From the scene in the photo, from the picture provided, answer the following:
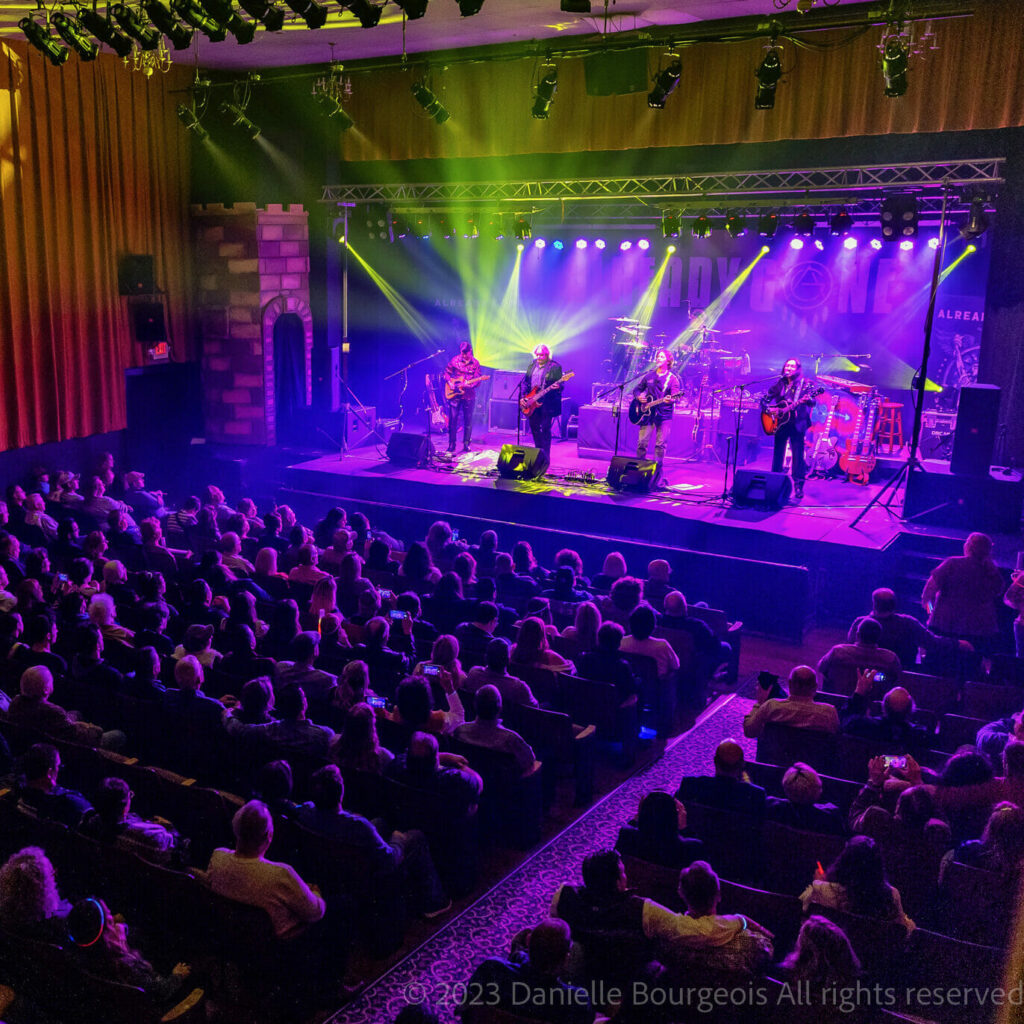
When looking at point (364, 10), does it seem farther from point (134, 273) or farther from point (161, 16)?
point (134, 273)

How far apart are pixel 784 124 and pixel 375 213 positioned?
6220mm

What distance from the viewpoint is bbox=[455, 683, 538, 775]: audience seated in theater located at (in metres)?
5.57

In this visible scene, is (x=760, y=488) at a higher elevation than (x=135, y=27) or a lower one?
lower

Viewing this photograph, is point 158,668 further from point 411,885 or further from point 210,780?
point 411,885

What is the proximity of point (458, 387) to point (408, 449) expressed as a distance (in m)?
1.27

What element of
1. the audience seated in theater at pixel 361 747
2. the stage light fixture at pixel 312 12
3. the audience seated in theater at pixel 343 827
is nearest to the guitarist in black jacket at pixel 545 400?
the stage light fixture at pixel 312 12

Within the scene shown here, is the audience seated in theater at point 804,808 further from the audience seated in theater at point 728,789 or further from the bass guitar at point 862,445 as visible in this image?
the bass guitar at point 862,445

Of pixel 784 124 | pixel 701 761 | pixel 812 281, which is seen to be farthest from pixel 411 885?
pixel 812 281

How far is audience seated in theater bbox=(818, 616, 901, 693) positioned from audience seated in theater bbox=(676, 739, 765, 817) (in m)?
2.03

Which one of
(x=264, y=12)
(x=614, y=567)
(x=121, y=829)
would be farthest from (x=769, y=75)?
(x=121, y=829)

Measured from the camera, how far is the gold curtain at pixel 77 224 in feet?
37.1

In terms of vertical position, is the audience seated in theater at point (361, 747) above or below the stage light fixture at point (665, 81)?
below

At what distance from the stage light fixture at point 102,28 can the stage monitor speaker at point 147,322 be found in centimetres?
542

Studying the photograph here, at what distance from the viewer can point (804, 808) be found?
15.6ft
